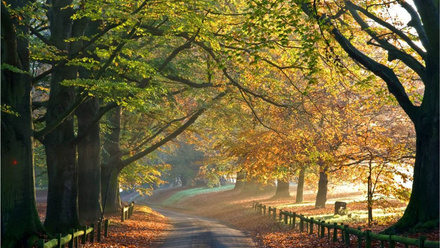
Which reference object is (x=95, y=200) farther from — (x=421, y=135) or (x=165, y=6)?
(x=421, y=135)

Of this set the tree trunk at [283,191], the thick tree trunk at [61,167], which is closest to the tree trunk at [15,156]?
the thick tree trunk at [61,167]

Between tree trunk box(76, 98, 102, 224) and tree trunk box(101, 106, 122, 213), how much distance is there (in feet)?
11.3

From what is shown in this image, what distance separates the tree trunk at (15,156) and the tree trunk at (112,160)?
11565 mm

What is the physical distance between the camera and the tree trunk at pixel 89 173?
21938 mm

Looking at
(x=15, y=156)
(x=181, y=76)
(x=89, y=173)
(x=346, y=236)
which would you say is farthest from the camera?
(x=181, y=76)

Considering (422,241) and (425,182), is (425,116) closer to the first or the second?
(425,182)

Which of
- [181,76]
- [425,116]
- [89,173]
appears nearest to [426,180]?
[425,116]

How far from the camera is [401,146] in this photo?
64.8 ft

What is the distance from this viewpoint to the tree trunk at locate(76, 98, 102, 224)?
21938 millimetres

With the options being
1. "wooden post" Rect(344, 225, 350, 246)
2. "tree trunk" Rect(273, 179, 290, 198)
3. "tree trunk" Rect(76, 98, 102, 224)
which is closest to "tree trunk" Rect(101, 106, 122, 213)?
"tree trunk" Rect(76, 98, 102, 224)

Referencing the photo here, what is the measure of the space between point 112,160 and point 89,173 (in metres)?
5.43

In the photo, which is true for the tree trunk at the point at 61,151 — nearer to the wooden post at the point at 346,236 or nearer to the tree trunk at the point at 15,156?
the tree trunk at the point at 15,156

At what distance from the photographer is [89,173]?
22391 mm

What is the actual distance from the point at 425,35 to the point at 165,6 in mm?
8526
